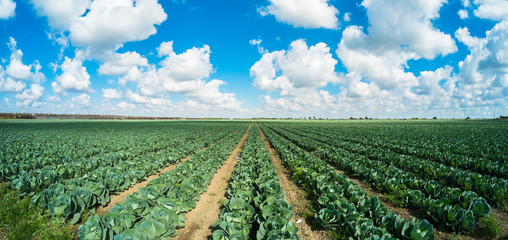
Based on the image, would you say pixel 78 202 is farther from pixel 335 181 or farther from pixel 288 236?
pixel 335 181

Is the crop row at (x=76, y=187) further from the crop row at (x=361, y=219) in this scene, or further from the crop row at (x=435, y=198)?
the crop row at (x=435, y=198)

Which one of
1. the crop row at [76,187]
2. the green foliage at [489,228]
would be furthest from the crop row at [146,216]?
the green foliage at [489,228]

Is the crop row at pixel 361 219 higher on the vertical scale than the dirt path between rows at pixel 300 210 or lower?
higher

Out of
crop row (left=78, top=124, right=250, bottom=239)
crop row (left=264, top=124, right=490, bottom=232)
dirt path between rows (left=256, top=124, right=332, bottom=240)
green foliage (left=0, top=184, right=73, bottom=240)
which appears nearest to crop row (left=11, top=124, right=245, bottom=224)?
green foliage (left=0, top=184, right=73, bottom=240)

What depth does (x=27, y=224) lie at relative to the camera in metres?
5.51

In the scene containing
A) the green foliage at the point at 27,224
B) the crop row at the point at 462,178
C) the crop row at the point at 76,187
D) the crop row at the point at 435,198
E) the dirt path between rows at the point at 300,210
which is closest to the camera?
the green foliage at the point at 27,224

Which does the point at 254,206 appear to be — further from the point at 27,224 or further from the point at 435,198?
the point at 435,198

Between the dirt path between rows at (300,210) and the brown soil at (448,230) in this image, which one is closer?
the brown soil at (448,230)

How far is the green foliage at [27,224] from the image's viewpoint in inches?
205

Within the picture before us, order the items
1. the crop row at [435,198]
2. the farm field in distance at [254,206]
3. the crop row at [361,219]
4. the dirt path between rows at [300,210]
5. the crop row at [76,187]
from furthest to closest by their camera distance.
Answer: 1. the dirt path between rows at [300,210]
2. the crop row at [76,187]
3. the crop row at [435,198]
4. the farm field in distance at [254,206]
5. the crop row at [361,219]

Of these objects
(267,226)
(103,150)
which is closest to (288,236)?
(267,226)

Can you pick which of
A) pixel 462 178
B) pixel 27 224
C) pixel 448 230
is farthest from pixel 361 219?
pixel 27 224

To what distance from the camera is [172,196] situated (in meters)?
6.71

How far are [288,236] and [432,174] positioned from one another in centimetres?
1052
